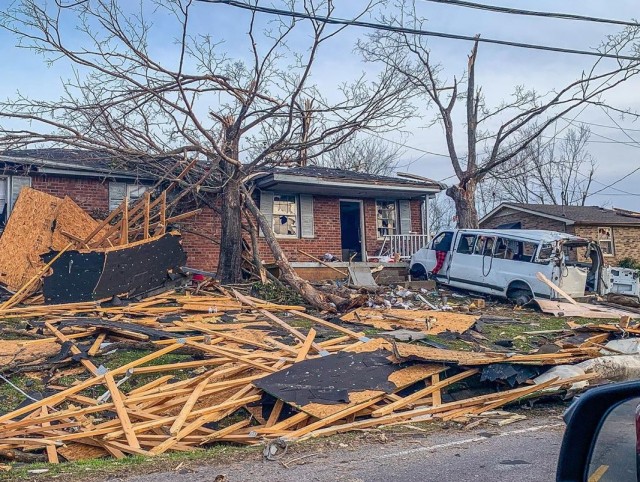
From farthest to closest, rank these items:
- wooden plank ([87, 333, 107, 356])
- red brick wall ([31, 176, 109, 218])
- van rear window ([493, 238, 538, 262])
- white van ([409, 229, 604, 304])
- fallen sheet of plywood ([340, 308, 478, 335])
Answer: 1. red brick wall ([31, 176, 109, 218])
2. van rear window ([493, 238, 538, 262])
3. white van ([409, 229, 604, 304])
4. fallen sheet of plywood ([340, 308, 478, 335])
5. wooden plank ([87, 333, 107, 356])

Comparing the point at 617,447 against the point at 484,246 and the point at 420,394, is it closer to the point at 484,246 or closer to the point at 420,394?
the point at 420,394

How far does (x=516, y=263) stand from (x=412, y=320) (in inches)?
212

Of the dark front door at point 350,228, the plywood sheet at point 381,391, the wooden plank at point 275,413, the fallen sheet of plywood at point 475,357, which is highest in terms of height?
the dark front door at point 350,228

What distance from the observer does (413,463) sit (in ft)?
15.9

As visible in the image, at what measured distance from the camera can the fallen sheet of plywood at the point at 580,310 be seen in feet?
42.4

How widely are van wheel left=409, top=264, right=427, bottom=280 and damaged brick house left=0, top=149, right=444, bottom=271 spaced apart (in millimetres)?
1944

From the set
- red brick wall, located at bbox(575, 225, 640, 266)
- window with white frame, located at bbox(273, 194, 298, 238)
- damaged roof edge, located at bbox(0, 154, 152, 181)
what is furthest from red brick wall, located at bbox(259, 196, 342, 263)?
red brick wall, located at bbox(575, 225, 640, 266)

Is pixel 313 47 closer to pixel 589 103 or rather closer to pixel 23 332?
pixel 23 332

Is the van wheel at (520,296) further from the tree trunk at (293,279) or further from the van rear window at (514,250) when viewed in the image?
the tree trunk at (293,279)

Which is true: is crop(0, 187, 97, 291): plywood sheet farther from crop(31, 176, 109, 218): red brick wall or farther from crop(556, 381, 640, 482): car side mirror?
crop(556, 381, 640, 482): car side mirror

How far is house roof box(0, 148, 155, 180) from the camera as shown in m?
15.9

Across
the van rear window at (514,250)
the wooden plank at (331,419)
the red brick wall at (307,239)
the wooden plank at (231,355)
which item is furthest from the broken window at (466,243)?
the wooden plank at (331,419)

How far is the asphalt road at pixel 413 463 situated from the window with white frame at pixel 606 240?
27.0 m

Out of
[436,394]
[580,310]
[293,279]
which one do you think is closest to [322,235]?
[293,279]
